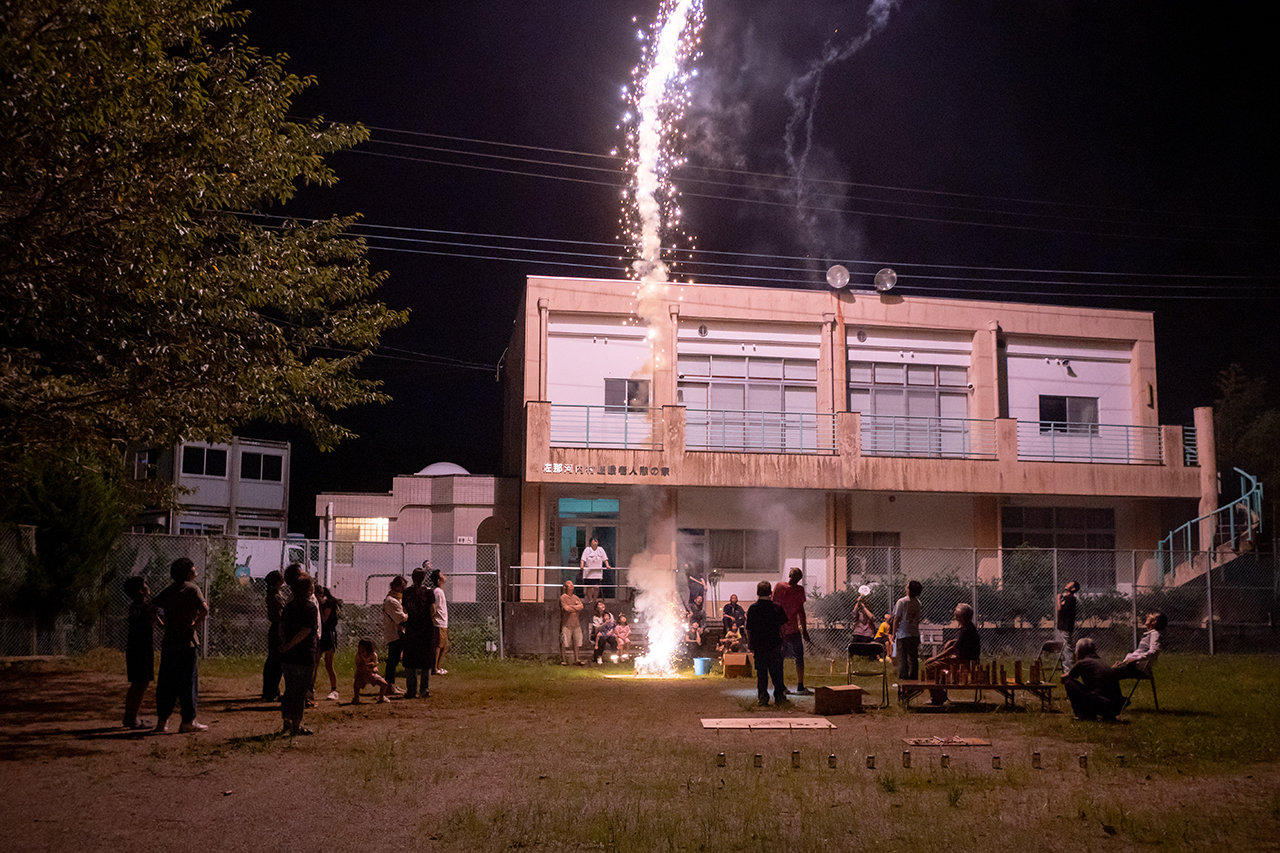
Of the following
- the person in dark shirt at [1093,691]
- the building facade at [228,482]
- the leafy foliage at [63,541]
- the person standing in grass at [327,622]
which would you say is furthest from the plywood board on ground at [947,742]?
the building facade at [228,482]

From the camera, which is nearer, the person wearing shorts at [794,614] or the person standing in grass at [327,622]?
the person standing in grass at [327,622]

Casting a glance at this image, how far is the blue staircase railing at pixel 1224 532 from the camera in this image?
26578 millimetres

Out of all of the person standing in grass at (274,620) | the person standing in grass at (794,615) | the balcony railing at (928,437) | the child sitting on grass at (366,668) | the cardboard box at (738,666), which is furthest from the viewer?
the balcony railing at (928,437)

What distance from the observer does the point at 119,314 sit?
A: 37.2ft

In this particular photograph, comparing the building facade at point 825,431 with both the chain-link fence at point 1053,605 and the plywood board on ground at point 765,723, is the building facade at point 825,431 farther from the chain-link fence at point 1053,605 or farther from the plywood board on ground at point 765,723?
the plywood board on ground at point 765,723

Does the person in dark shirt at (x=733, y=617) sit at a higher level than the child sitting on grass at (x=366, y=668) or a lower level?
higher

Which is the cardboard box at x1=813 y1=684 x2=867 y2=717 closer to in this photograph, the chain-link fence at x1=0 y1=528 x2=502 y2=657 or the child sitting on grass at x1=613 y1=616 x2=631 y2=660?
the child sitting on grass at x1=613 y1=616 x2=631 y2=660

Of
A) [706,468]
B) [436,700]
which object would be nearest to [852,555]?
[706,468]

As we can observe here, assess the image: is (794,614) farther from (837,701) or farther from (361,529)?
(361,529)

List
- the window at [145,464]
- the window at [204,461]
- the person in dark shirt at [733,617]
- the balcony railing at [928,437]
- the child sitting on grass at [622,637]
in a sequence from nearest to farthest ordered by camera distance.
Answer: the person in dark shirt at [733,617]
the child sitting on grass at [622,637]
the balcony railing at [928,437]
the window at [145,464]
the window at [204,461]

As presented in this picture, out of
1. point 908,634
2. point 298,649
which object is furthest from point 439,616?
point 908,634

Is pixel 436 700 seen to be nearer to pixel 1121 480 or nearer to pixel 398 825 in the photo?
pixel 398 825

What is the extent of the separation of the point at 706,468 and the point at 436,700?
13005 mm

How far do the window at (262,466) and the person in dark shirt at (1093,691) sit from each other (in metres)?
43.2
